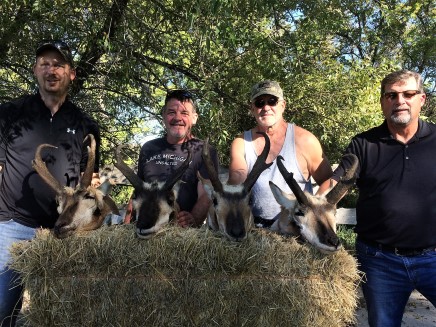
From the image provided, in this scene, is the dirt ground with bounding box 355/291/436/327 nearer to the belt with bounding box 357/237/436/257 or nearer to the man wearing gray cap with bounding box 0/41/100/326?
the belt with bounding box 357/237/436/257

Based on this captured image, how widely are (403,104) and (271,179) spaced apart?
1.67 meters

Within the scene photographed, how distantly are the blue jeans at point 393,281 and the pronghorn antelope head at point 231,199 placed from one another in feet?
4.52

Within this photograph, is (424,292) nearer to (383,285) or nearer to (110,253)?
(383,285)

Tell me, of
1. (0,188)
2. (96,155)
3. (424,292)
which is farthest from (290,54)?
(0,188)

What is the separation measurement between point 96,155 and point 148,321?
212 cm

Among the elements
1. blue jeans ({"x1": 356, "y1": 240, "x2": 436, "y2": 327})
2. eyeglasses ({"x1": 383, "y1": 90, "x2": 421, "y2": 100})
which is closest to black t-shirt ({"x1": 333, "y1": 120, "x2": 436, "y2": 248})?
blue jeans ({"x1": 356, "y1": 240, "x2": 436, "y2": 327})

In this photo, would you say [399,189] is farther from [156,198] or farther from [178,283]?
[156,198]

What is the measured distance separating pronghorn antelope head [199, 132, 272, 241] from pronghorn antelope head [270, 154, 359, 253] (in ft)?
0.95

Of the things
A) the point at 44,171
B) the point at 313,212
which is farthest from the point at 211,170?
the point at 44,171

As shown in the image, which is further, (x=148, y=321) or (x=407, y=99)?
(x=407, y=99)

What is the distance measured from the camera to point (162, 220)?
4734 mm

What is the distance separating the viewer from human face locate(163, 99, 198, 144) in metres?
5.69

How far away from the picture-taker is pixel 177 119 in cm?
571

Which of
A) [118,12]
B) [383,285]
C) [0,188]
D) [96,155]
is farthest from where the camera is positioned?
[118,12]
